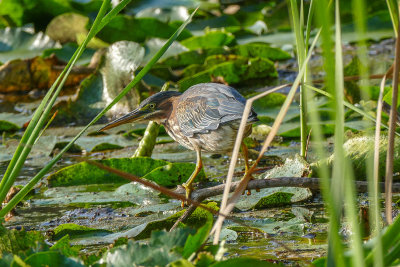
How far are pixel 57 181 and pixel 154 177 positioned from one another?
65cm

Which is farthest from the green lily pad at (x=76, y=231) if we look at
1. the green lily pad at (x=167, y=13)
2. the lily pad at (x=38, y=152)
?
the green lily pad at (x=167, y=13)

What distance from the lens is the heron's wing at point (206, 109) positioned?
3643mm

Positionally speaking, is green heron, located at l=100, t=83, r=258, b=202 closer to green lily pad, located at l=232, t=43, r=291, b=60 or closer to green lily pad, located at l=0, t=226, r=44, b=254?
green lily pad, located at l=0, t=226, r=44, b=254

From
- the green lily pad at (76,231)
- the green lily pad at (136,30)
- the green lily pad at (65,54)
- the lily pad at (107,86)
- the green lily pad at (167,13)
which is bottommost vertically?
the green lily pad at (76,231)

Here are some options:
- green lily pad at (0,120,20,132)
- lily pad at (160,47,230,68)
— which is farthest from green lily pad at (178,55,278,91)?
green lily pad at (0,120,20,132)

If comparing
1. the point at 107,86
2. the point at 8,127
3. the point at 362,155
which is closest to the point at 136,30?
the point at 107,86

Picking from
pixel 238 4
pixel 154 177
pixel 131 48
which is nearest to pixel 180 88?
pixel 131 48

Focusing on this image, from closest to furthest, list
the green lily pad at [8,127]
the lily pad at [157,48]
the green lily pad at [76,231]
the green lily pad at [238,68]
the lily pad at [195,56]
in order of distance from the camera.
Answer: the green lily pad at [76,231]
the green lily pad at [8,127]
the green lily pad at [238,68]
the lily pad at [157,48]
the lily pad at [195,56]

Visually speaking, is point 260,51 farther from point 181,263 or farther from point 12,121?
point 181,263

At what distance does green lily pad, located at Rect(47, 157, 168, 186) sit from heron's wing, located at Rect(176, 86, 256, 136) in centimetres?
32

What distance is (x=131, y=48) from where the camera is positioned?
19.9ft

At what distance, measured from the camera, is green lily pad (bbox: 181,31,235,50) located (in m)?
7.39

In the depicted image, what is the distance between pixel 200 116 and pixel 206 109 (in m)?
0.05

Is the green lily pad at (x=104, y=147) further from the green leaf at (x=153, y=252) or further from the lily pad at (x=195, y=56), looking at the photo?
the green leaf at (x=153, y=252)
